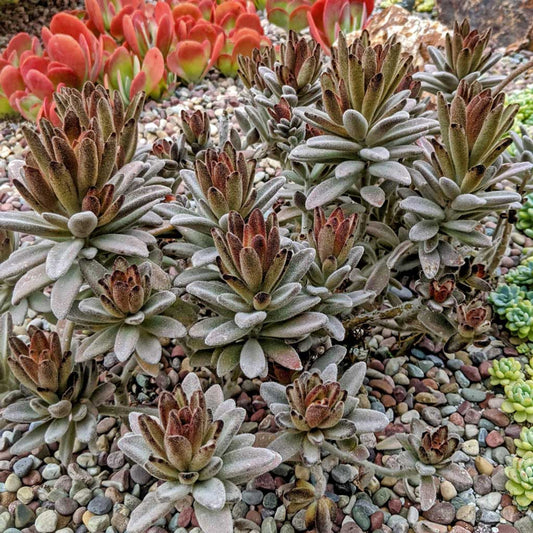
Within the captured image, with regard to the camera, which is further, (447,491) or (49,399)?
(447,491)

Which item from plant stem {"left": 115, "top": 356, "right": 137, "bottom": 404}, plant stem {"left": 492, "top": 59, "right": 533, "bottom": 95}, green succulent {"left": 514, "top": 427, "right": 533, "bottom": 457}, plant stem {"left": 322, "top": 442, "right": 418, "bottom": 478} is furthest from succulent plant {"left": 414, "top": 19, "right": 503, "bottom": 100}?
plant stem {"left": 115, "top": 356, "right": 137, "bottom": 404}

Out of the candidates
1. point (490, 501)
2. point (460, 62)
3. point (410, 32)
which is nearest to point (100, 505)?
point (490, 501)

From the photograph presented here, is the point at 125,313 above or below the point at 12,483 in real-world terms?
above

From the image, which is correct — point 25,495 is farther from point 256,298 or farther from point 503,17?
point 503,17

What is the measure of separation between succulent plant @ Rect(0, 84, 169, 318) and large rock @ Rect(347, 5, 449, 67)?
2209mm

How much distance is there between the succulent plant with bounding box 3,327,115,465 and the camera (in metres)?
1.28

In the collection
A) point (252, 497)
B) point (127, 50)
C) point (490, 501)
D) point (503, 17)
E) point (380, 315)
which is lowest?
point (490, 501)

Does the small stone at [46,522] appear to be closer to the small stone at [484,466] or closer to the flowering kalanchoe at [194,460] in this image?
the flowering kalanchoe at [194,460]

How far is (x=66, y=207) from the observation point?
49.6 inches

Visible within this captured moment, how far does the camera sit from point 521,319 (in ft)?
6.47

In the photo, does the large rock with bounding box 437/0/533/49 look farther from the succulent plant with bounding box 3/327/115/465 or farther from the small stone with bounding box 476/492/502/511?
the succulent plant with bounding box 3/327/115/465

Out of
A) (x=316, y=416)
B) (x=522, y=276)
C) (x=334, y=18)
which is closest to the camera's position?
(x=316, y=416)

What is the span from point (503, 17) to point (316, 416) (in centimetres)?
394

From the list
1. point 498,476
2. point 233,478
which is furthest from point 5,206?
point 498,476
